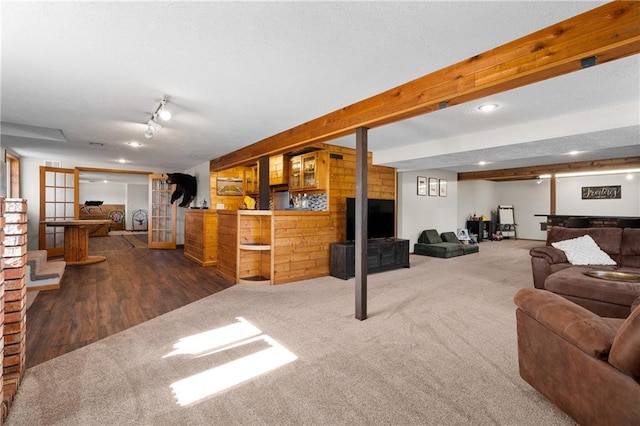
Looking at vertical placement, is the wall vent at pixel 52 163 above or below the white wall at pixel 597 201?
above

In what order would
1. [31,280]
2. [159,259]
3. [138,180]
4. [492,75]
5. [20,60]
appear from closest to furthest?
[492,75] < [20,60] < [31,280] < [159,259] < [138,180]

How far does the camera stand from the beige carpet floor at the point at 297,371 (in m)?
1.81

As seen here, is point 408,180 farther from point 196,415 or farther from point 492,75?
point 196,415

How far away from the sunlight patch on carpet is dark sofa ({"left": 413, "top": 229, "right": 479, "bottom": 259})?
570 cm

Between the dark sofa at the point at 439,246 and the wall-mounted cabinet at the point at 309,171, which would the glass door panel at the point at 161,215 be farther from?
the dark sofa at the point at 439,246

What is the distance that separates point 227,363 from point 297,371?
1.87ft

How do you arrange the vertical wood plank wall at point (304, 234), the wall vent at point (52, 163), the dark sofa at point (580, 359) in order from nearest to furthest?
1. the dark sofa at point (580, 359)
2. the vertical wood plank wall at point (304, 234)
3. the wall vent at point (52, 163)

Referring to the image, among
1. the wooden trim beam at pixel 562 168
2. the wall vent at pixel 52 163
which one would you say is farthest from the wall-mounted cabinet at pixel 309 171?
the wall vent at pixel 52 163

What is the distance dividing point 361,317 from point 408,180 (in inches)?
210

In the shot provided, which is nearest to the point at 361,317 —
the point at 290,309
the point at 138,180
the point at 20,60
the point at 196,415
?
the point at 290,309

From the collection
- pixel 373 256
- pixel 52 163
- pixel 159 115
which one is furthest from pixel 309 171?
pixel 52 163

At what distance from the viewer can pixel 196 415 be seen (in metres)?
1.80

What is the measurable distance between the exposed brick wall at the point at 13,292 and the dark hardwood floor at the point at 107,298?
332 mm

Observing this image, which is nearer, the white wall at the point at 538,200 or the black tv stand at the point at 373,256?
the black tv stand at the point at 373,256
